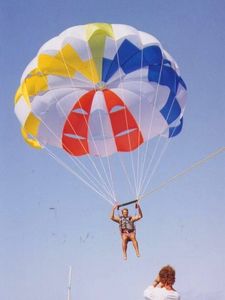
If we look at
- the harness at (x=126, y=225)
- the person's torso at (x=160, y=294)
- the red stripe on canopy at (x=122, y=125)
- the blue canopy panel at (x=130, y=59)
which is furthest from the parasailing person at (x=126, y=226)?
the person's torso at (x=160, y=294)

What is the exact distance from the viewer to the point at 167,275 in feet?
12.5

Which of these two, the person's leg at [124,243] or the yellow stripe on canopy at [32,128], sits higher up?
the yellow stripe on canopy at [32,128]

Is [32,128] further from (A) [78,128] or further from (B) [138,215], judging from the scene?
(B) [138,215]

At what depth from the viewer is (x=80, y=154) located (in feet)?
34.8

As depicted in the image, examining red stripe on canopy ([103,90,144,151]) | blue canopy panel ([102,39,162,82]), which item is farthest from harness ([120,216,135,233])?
blue canopy panel ([102,39,162,82])

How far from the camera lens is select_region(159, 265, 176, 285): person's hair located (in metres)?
3.81

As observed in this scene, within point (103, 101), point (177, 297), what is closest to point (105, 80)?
point (103, 101)

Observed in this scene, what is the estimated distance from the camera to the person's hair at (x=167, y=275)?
3.81m

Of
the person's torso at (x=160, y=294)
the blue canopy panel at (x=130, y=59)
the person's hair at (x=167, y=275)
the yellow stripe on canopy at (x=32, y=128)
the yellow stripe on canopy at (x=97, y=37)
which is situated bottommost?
the person's torso at (x=160, y=294)

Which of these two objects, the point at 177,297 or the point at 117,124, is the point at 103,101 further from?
the point at 177,297

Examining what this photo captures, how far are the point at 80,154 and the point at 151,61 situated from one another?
264 cm

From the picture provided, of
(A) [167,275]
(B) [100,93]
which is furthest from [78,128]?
(A) [167,275]

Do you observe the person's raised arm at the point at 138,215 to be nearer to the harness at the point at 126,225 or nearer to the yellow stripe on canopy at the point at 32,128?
the harness at the point at 126,225

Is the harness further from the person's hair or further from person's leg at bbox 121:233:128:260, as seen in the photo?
the person's hair
